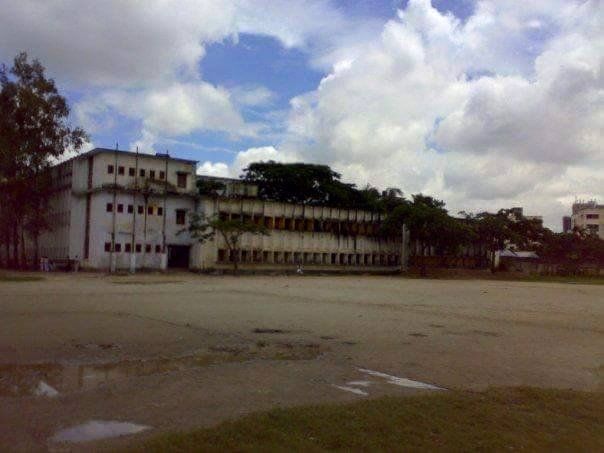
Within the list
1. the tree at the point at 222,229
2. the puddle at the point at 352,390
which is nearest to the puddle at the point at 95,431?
the puddle at the point at 352,390

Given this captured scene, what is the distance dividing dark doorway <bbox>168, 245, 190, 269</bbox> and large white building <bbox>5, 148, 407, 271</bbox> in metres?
0.10

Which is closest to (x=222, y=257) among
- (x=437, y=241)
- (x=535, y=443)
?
(x=437, y=241)

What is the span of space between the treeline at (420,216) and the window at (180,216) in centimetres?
1730

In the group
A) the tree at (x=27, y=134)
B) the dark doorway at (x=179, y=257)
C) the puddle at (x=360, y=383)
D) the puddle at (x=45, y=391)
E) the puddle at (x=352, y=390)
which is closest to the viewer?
the puddle at (x=45, y=391)

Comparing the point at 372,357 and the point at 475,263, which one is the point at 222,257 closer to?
the point at 475,263

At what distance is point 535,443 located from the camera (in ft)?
21.6

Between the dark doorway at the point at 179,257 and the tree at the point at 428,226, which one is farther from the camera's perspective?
the tree at the point at 428,226

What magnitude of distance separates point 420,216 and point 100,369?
195ft

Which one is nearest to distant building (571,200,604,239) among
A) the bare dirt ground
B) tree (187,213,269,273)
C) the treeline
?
the treeline

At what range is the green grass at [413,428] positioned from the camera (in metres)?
6.09

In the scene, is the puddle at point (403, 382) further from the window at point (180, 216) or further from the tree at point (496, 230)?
the tree at point (496, 230)

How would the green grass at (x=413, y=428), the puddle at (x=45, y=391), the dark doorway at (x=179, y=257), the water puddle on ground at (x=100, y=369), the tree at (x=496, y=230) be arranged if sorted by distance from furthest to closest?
the tree at (x=496, y=230), the dark doorway at (x=179, y=257), the water puddle on ground at (x=100, y=369), the puddle at (x=45, y=391), the green grass at (x=413, y=428)

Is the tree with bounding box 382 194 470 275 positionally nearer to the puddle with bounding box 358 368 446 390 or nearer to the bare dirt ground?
the bare dirt ground

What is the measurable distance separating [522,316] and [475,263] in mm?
62322
